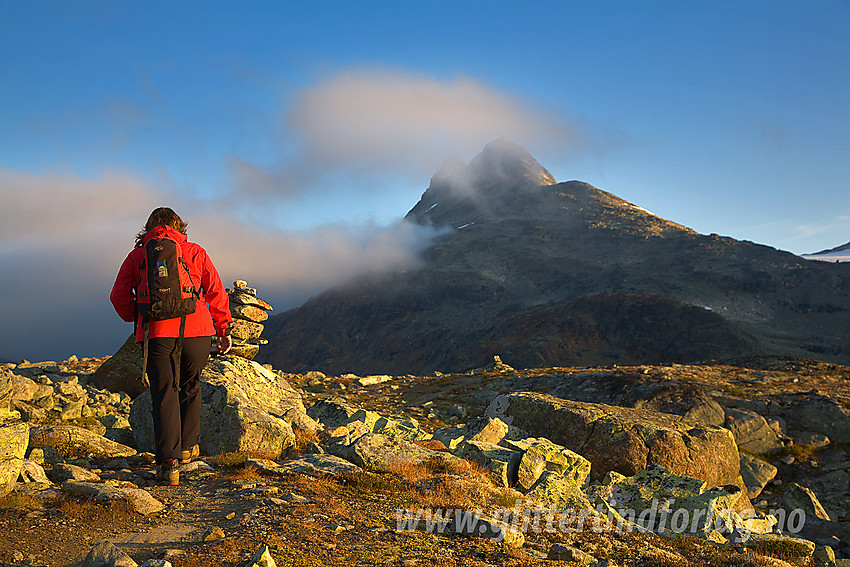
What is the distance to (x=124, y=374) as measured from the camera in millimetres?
18625

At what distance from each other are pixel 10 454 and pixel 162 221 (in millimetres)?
3504

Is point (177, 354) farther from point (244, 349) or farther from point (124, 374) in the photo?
point (124, 374)

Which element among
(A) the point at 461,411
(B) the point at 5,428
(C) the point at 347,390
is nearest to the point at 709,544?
(B) the point at 5,428

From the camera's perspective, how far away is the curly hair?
24.0 feet

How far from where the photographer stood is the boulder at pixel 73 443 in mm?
8680

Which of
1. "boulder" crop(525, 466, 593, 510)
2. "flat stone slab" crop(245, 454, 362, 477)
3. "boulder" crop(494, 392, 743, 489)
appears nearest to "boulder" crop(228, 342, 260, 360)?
"flat stone slab" crop(245, 454, 362, 477)

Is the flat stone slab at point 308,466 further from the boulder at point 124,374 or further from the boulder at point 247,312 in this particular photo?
the boulder at point 124,374

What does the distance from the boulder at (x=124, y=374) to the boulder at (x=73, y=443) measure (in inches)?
367

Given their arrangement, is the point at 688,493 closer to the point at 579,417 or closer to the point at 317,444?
the point at 579,417

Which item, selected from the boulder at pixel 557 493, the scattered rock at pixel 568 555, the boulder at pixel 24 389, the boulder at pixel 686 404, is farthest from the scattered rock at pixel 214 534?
the boulder at pixel 686 404

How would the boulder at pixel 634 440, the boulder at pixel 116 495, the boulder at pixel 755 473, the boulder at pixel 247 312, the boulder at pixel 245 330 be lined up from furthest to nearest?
the boulder at pixel 247 312, the boulder at pixel 245 330, the boulder at pixel 755 473, the boulder at pixel 634 440, the boulder at pixel 116 495

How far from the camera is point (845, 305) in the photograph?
145125 mm

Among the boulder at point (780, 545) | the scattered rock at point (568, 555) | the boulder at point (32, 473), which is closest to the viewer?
the scattered rock at point (568, 555)

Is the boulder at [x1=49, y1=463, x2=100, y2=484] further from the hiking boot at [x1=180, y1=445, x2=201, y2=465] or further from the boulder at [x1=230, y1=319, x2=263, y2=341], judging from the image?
the boulder at [x1=230, y1=319, x2=263, y2=341]
